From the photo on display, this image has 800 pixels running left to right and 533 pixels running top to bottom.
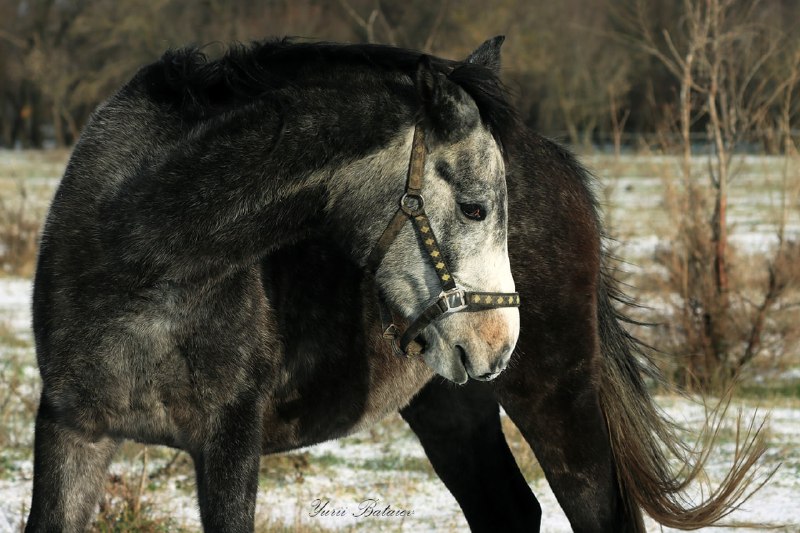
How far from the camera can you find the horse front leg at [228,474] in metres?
3.01

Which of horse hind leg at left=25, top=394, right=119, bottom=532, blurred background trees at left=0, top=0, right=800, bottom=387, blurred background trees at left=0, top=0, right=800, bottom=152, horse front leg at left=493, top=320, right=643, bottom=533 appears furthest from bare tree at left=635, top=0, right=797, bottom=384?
blurred background trees at left=0, top=0, right=800, bottom=152

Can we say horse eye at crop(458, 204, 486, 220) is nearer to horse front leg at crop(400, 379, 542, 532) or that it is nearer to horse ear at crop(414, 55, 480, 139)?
horse ear at crop(414, 55, 480, 139)

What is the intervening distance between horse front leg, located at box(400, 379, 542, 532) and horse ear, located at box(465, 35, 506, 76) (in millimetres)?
1510

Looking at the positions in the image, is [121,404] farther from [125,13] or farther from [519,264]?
[125,13]

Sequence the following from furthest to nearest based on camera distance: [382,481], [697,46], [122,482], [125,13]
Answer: [125,13] → [697,46] → [382,481] → [122,482]

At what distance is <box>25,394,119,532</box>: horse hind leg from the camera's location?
3055 millimetres

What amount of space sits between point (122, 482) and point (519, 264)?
2284 mm

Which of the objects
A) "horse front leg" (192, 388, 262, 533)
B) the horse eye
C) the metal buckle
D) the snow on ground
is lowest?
the snow on ground

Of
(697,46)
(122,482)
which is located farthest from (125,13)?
(122,482)

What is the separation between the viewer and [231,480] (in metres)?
3.02

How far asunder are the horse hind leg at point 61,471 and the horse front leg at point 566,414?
1.55 metres

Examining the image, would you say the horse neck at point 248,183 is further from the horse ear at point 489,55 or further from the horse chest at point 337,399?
the horse chest at point 337,399

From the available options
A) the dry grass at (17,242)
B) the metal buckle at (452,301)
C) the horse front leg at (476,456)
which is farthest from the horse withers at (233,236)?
the dry grass at (17,242)

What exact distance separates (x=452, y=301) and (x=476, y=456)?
1.59 m
